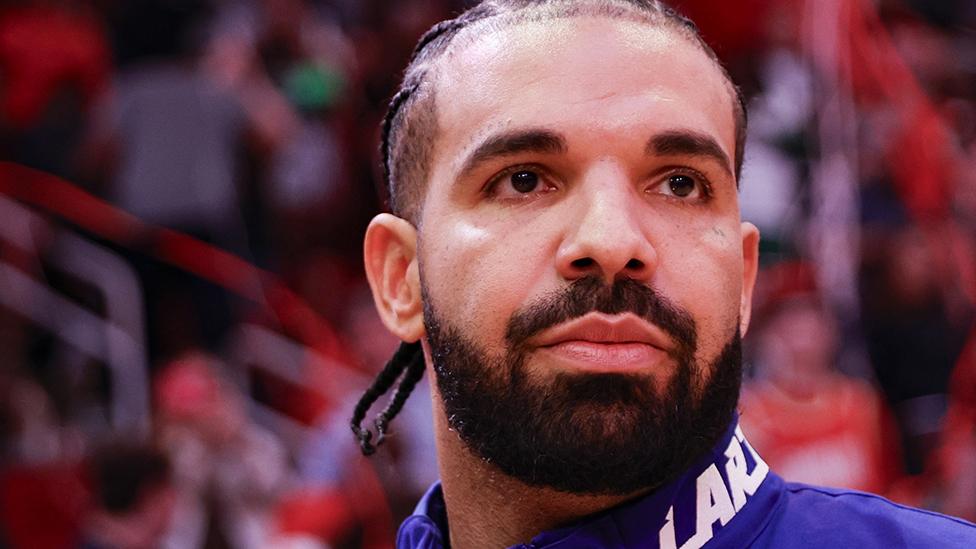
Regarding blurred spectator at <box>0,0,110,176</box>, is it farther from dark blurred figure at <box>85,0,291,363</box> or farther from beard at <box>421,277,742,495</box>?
beard at <box>421,277,742,495</box>

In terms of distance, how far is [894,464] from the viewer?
5.55m

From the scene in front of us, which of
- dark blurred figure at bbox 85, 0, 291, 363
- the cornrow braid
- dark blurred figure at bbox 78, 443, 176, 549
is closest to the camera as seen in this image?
the cornrow braid

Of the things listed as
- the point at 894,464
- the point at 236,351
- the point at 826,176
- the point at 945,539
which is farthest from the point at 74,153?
the point at 945,539

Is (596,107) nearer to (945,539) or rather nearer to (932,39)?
(945,539)

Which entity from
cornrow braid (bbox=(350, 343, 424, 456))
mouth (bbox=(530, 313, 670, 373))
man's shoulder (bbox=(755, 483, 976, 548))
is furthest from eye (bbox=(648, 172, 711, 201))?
cornrow braid (bbox=(350, 343, 424, 456))

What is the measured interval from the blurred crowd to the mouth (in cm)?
346

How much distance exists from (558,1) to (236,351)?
15.0 feet

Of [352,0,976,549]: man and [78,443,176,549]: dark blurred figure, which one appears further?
[78,443,176,549]: dark blurred figure

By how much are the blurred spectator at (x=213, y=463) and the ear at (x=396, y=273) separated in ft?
10.7

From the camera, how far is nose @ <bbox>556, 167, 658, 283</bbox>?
171 centimetres

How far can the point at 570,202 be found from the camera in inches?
71.4

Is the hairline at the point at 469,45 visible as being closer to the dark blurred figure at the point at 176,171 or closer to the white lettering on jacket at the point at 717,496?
the white lettering on jacket at the point at 717,496

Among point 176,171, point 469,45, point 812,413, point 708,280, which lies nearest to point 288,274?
point 176,171

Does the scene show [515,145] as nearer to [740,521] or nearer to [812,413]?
[740,521]
